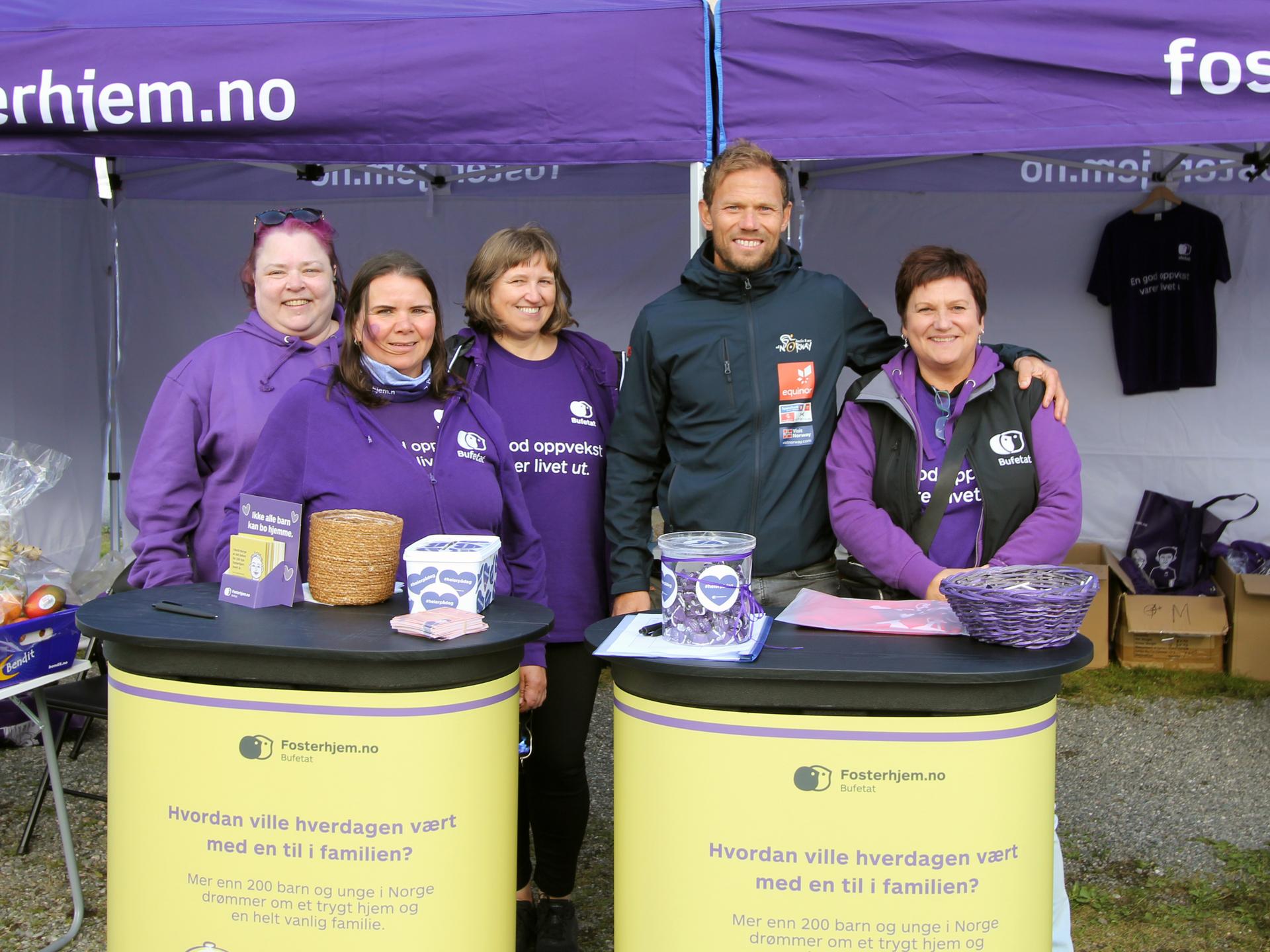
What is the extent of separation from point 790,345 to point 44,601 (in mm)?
1902

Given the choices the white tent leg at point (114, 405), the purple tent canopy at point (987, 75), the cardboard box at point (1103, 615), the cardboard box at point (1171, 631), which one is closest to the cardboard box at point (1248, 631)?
the cardboard box at point (1171, 631)

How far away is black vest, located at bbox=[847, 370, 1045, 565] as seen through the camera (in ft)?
7.21

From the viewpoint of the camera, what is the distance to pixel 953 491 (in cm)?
221

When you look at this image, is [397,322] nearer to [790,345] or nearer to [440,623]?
[440,623]

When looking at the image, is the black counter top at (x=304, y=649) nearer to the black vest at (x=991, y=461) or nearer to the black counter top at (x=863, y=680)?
the black counter top at (x=863, y=680)

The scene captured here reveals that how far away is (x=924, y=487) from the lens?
7.27 feet

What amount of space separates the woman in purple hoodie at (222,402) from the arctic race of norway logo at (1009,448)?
1.38 metres

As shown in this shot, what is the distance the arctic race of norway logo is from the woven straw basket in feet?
3.79

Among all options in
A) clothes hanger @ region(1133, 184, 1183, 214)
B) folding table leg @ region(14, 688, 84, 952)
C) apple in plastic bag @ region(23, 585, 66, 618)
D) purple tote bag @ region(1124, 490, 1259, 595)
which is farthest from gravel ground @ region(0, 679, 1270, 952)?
clothes hanger @ region(1133, 184, 1183, 214)

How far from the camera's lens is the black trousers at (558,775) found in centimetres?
247

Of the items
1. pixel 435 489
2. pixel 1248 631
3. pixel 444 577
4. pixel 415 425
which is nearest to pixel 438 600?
pixel 444 577

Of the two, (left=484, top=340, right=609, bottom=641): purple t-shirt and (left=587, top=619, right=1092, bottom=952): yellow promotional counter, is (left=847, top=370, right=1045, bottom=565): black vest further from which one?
(left=484, top=340, right=609, bottom=641): purple t-shirt

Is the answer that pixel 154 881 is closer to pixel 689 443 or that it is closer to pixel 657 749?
pixel 657 749

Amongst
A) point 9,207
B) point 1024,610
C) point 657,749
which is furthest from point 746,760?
point 9,207
